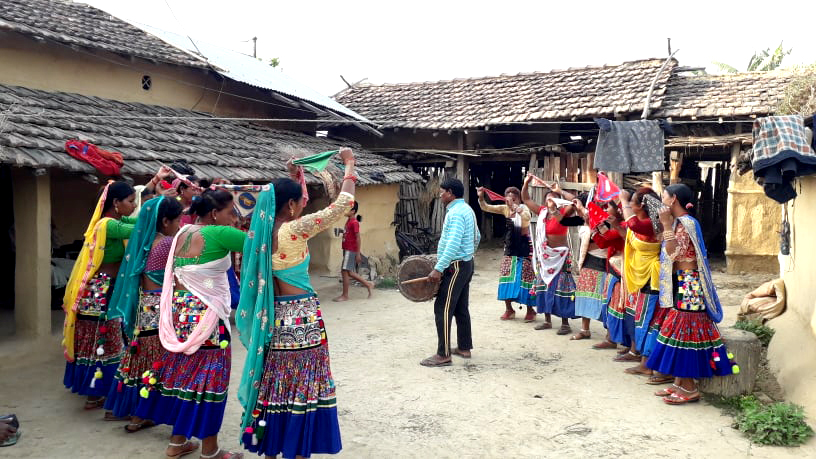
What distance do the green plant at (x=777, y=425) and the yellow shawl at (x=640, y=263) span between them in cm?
130

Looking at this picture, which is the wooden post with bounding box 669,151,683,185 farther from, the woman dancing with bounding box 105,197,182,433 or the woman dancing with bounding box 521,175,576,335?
the woman dancing with bounding box 105,197,182,433

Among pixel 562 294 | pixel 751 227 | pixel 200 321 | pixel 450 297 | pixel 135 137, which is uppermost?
pixel 135 137

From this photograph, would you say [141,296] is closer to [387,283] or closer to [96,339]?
[96,339]

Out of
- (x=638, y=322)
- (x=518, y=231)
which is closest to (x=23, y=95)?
(x=518, y=231)

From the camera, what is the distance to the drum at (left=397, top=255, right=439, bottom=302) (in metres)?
6.23

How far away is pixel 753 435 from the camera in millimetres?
4551

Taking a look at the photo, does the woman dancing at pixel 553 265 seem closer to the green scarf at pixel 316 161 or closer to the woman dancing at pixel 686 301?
the woman dancing at pixel 686 301

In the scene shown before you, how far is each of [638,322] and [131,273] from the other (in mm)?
4416

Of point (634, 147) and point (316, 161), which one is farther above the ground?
point (634, 147)

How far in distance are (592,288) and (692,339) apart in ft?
6.73

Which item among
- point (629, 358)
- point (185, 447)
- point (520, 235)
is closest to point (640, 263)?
point (629, 358)

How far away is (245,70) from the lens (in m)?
12.6

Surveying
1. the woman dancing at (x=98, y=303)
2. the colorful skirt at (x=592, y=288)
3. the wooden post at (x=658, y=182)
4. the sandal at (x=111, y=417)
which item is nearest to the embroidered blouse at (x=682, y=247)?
the colorful skirt at (x=592, y=288)

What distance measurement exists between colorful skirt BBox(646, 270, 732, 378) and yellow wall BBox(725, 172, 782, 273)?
25.6ft
